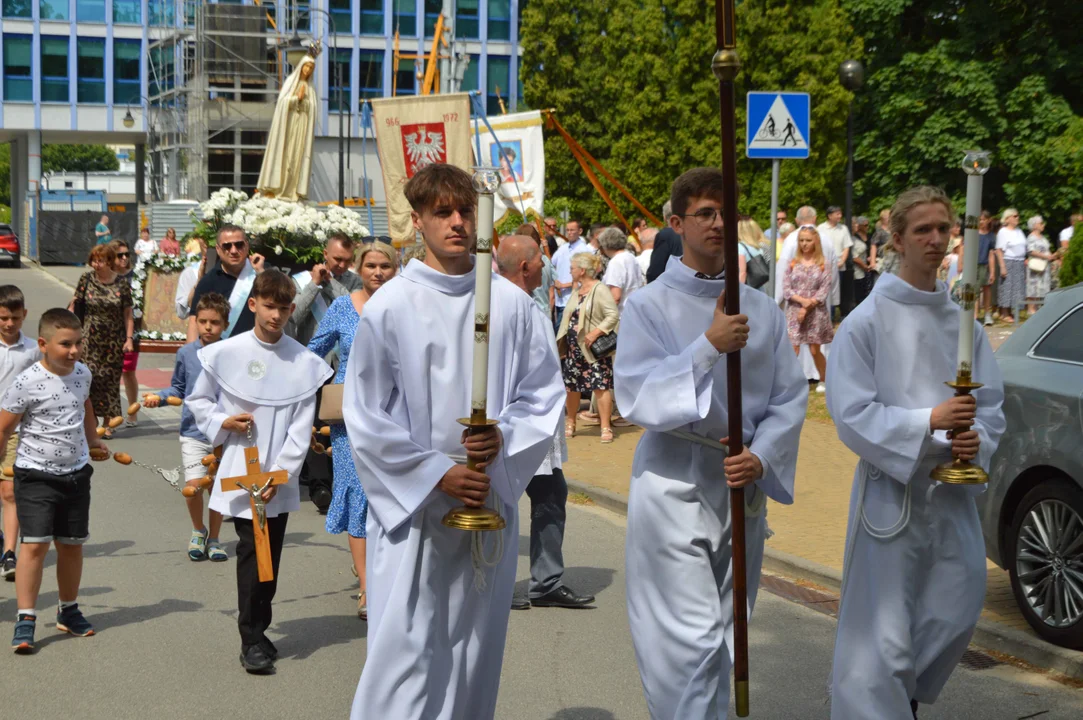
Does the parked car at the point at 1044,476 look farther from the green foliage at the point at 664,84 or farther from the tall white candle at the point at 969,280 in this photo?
the green foliage at the point at 664,84

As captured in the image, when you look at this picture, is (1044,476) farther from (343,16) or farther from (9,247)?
(343,16)

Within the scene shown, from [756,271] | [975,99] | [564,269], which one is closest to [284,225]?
[756,271]

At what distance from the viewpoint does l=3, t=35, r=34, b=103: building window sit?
54.9 metres

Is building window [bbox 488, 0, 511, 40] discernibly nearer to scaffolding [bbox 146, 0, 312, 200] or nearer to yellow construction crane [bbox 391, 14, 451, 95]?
yellow construction crane [bbox 391, 14, 451, 95]

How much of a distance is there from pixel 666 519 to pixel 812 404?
1047cm

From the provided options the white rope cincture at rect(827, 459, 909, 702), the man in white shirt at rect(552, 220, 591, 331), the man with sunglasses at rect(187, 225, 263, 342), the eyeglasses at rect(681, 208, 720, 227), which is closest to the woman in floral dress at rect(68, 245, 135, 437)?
the man with sunglasses at rect(187, 225, 263, 342)

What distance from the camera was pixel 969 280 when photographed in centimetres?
441

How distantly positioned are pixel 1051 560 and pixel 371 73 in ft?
169

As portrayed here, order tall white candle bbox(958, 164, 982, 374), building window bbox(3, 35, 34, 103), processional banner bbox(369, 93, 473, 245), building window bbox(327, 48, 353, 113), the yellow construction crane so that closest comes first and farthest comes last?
tall white candle bbox(958, 164, 982, 374) → processional banner bbox(369, 93, 473, 245) → the yellow construction crane → building window bbox(327, 48, 353, 113) → building window bbox(3, 35, 34, 103)

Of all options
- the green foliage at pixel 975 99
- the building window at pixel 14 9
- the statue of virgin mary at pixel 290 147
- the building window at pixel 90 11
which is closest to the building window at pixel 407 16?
the building window at pixel 90 11

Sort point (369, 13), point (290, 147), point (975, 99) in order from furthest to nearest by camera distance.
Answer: point (369, 13)
point (975, 99)
point (290, 147)

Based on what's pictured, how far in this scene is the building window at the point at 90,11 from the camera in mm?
55750

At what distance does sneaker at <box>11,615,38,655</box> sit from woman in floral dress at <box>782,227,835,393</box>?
954cm

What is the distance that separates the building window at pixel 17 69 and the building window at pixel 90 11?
2173 millimetres
